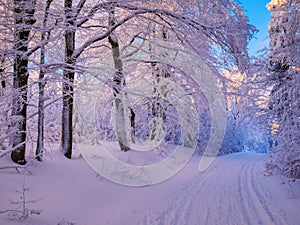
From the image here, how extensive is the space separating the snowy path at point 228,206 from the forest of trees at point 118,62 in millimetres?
1741

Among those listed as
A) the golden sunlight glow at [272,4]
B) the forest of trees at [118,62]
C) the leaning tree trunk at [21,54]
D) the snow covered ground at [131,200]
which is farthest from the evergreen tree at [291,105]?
the leaning tree trunk at [21,54]

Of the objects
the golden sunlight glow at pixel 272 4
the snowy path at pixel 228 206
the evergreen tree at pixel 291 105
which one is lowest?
the snowy path at pixel 228 206

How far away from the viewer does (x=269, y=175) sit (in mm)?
10062

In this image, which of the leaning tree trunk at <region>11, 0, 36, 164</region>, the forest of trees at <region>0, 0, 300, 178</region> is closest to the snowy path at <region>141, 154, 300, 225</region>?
the forest of trees at <region>0, 0, 300, 178</region>

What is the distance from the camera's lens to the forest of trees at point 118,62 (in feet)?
19.1

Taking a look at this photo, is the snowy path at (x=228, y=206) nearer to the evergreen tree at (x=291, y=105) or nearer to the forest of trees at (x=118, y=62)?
the evergreen tree at (x=291, y=105)

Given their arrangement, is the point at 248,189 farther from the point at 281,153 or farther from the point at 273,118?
the point at 273,118

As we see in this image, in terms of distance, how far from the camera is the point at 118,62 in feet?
37.7

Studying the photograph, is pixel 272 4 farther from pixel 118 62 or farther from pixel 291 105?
pixel 118 62

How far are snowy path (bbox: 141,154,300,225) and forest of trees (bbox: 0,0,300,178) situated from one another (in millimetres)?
1741

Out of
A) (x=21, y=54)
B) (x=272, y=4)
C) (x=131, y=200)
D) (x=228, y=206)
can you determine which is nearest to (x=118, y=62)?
(x=21, y=54)

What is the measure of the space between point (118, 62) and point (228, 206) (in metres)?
7.76

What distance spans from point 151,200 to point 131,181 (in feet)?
5.26

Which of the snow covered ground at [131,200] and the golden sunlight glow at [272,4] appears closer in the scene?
the snow covered ground at [131,200]
